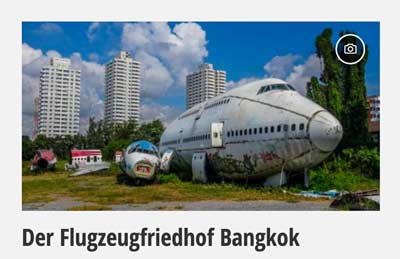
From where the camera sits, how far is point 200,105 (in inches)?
1093

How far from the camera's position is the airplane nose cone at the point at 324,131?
17719 millimetres

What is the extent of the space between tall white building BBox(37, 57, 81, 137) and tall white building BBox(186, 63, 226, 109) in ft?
19.6

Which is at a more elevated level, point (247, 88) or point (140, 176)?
point (247, 88)

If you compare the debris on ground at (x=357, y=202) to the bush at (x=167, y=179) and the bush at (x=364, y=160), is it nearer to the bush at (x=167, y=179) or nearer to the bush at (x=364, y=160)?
the bush at (x=364, y=160)

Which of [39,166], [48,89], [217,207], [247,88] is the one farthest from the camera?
[39,166]

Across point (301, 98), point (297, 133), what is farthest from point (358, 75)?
point (297, 133)

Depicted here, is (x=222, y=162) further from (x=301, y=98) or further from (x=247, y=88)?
(x=301, y=98)

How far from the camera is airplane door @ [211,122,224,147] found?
74.9ft

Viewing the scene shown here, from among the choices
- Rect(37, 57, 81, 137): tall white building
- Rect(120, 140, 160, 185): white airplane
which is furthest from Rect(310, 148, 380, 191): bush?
Rect(37, 57, 81, 137): tall white building

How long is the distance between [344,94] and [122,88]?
44.2ft

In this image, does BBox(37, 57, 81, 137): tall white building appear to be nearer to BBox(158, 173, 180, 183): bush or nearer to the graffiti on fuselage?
BBox(158, 173, 180, 183): bush

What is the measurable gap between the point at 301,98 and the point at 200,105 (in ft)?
31.3

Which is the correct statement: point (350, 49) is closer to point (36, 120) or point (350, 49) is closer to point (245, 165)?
point (245, 165)

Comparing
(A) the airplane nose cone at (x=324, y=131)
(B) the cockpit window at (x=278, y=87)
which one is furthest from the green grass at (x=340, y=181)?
(B) the cockpit window at (x=278, y=87)
